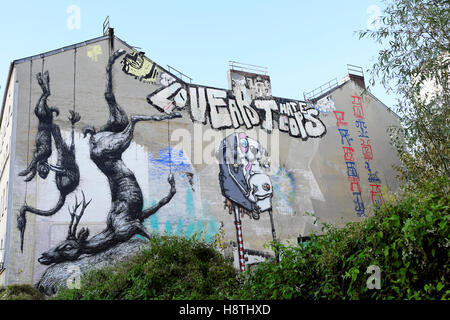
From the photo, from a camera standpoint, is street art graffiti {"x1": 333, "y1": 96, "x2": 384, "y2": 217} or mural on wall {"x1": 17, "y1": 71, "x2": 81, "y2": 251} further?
street art graffiti {"x1": 333, "y1": 96, "x2": 384, "y2": 217}

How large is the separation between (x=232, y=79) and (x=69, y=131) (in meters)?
9.37

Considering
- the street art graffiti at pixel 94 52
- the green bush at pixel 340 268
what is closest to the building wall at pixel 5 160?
the street art graffiti at pixel 94 52

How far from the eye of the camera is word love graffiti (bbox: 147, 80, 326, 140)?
75.5 feet

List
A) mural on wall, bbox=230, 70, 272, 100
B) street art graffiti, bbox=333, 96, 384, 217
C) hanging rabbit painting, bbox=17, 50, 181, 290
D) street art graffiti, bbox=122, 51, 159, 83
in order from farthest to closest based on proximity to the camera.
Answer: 1. street art graffiti, bbox=333, 96, 384, 217
2. mural on wall, bbox=230, 70, 272, 100
3. street art graffiti, bbox=122, 51, 159, 83
4. hanging rabbit painting, bbox=17, 50, 181, 290

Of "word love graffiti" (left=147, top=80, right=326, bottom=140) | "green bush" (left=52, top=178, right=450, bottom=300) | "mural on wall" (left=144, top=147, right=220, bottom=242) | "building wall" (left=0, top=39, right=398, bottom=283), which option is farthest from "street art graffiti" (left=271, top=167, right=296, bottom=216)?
"green bush" (left=52, top=178, right=450, bottom=300)

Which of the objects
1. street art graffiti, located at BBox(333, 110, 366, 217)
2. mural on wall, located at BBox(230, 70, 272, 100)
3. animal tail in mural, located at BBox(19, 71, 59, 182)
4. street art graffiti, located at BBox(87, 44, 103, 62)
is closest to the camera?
animal tail in mural, located at BBox(19, 71, 59, 182)

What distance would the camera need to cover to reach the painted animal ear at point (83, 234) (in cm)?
1880

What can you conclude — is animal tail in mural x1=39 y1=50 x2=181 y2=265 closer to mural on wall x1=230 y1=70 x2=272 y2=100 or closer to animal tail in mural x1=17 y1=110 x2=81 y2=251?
animal tail in mural x1=17 y1=110 x2=81 y2=251

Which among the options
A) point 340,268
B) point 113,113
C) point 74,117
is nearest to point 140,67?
point 113,113

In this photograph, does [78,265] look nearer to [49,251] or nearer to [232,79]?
[49,251]

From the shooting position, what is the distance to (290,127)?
2581cm

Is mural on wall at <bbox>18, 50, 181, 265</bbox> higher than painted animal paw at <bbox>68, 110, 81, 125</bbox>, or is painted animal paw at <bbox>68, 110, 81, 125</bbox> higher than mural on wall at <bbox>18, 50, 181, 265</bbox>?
painted animal paw at <bbox>68, 110, 81, 125</bbox>
